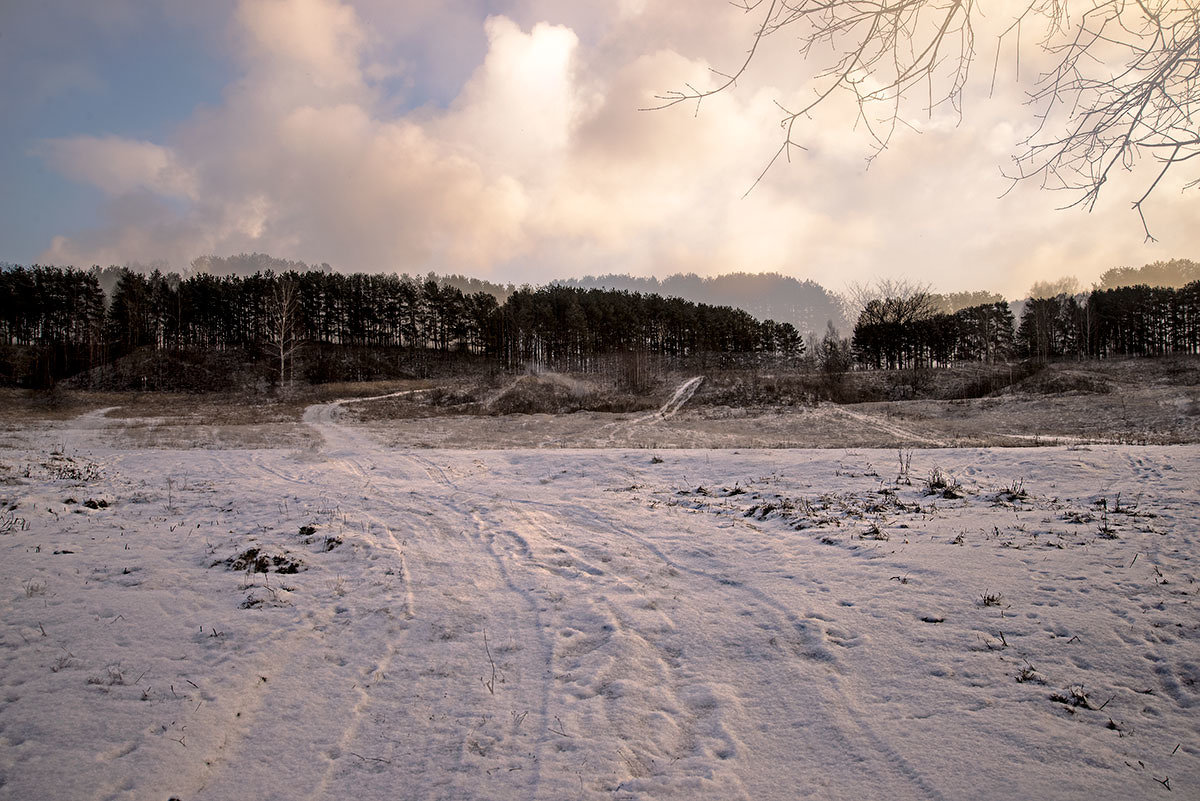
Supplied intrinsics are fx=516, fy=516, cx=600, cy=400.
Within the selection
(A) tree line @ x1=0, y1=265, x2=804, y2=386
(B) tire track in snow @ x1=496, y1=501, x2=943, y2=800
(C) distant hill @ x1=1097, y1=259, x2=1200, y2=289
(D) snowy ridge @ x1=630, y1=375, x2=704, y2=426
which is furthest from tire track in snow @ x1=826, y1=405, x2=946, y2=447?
(C) distant hill @ x1=1097, y1=259, x2=1200, y2=289

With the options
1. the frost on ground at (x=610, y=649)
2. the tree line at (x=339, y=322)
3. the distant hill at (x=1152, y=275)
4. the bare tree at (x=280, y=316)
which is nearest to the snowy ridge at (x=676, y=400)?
the tree line at (x=339, y=322)

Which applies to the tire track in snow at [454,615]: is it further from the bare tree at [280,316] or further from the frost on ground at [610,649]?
the bare tree at [280,316]

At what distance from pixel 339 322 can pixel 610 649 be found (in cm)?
8449

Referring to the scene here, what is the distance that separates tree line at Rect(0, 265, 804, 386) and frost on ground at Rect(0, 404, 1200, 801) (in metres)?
56.6

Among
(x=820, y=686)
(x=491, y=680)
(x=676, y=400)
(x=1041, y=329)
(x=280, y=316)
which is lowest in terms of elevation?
(x=491, y=680)

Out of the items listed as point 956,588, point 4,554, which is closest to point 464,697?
point 956,588

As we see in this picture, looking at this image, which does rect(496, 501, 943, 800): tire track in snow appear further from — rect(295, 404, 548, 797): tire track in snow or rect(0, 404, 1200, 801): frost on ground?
rect(295, 404, 548, 797): tire track in snow

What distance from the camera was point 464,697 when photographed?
397 centimetres

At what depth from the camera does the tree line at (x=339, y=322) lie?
66.5 metres

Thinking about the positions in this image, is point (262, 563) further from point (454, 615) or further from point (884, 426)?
point (884, 426)

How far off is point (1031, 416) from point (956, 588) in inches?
1293

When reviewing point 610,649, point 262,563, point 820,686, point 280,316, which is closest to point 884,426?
point 820,686

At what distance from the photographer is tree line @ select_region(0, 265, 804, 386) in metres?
66.5

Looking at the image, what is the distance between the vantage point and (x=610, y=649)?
4609mm
